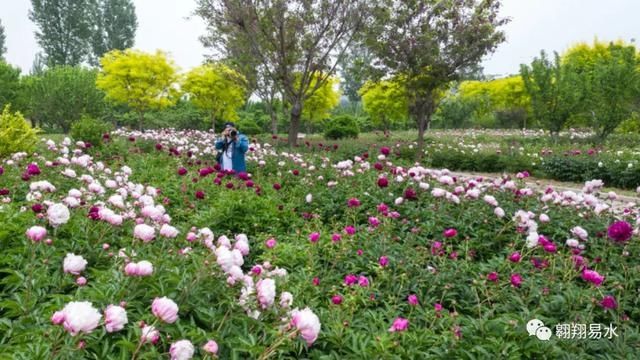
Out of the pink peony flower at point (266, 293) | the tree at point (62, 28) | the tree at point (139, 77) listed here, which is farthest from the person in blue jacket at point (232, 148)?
the tree at point (62, 28)

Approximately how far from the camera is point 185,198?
5.21 m

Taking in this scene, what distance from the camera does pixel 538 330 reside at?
2.28m

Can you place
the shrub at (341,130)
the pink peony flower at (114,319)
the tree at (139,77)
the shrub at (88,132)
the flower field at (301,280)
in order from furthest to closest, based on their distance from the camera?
the shrub at (341,130)
the tree at (139,77)
the shrub at (88,132)
the flower field at (301,280)
the pink peony flower at (114,319)

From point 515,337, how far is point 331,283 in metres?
1.28

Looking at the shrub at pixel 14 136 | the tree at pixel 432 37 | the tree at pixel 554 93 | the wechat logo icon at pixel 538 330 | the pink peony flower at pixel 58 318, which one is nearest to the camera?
the pink peony flower at pixel 58 318

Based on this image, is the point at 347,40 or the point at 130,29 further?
the point at 130,29

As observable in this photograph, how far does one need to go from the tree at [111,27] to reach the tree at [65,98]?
20.1 metres

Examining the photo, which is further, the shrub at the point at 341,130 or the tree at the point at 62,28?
the tree at the point at 62,28

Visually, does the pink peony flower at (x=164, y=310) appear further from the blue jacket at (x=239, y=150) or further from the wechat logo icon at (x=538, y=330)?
the blue jacket at (x=239, y=150)

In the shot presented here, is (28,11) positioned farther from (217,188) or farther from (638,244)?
(638,244)

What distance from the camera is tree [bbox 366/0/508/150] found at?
13.8 meters

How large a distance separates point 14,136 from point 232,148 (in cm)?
406

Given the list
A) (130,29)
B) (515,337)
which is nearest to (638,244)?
(515,337)

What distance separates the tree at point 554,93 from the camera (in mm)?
18297
